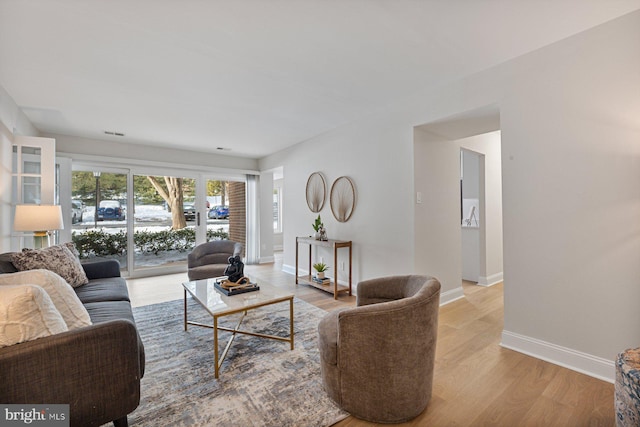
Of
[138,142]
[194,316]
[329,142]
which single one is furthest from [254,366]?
[138,142]

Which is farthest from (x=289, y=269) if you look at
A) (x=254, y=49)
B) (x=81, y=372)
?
(x=81, y=372)

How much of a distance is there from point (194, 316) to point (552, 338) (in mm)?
3392

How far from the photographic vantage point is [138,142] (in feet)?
16.8

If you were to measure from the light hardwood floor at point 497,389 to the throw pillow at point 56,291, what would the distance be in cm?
151

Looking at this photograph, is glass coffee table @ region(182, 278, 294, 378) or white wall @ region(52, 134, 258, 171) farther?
white wall @ region(52, 134, 258, 171)

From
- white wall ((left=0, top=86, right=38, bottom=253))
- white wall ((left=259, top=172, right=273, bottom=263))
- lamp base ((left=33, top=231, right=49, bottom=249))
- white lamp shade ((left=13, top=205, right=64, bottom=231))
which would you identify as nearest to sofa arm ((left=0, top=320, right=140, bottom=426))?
white lamp shade ((left=13, top=205, right=64, bottom=231))

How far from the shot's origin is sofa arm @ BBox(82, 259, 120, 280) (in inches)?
118

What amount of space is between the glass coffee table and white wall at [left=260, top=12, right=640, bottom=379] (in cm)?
205

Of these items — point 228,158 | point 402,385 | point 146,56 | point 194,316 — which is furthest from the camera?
point 228,158

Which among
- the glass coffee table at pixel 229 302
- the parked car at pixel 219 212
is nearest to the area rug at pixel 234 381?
the glass coffee table at pixel 229 302

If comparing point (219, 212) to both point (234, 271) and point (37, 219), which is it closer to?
point (37, 219)

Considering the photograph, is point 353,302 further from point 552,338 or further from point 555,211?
point 555,211

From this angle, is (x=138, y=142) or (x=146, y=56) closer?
(x=146, y=56)

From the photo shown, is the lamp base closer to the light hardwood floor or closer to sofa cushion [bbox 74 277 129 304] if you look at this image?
sofa cushion [bbox 74 277 129 304]
